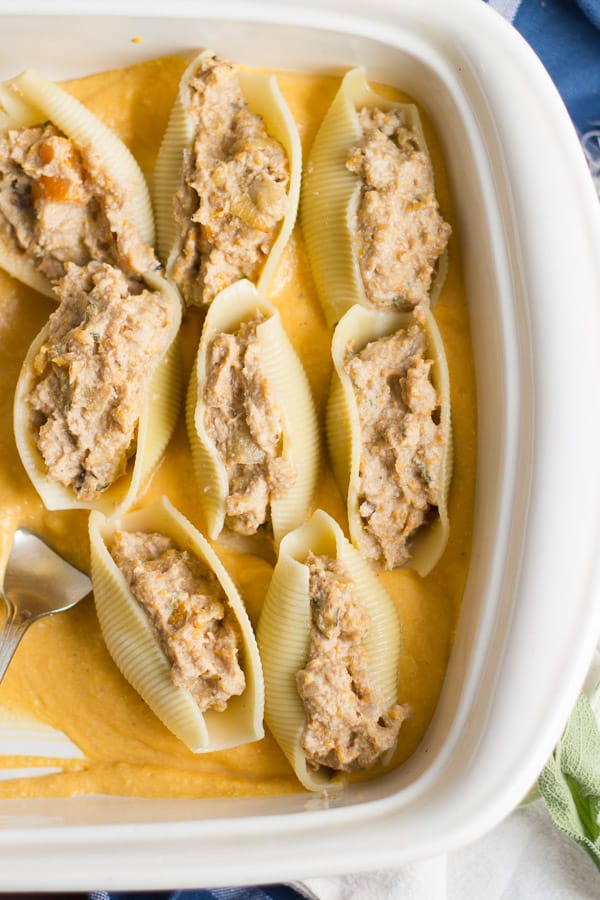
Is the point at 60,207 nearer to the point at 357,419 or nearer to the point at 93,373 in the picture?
the point at 93,373

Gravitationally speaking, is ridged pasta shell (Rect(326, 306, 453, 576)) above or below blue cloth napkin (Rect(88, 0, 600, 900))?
below

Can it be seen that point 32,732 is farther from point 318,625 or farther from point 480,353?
point 480,353

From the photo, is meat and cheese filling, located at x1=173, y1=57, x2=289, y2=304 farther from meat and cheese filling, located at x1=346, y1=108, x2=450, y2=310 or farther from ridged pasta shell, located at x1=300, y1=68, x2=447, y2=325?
meat and cheese filling, located at x1=346, y1=108, x2=450, y2=310

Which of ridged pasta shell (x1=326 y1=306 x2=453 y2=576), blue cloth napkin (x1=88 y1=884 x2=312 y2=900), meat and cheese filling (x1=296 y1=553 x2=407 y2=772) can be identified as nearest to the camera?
meat and cheese filling (x1=296 y1=553 x2=407 y2=772)

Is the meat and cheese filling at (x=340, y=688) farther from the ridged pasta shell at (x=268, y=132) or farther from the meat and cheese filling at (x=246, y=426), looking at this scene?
the ridged pasta shell at (x=268, y=132)

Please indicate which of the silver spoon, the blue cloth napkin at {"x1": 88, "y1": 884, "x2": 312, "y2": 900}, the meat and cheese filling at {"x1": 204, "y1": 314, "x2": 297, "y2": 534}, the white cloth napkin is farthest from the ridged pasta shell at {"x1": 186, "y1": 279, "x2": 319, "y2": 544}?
the white cloth napkin

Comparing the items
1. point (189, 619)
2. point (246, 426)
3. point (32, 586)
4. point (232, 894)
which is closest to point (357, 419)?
point (246, 426)

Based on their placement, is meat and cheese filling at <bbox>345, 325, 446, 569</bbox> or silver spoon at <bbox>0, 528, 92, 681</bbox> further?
silver spoon at <bbox>0, 528, 92, 681</bbox>
